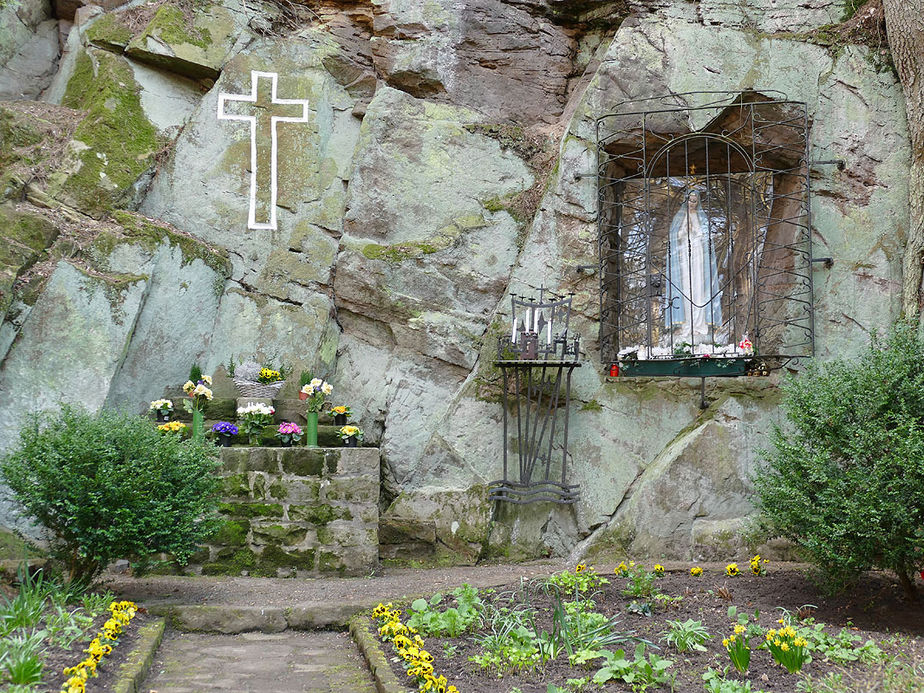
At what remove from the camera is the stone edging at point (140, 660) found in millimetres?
3733

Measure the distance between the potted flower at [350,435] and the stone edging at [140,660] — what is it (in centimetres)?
238

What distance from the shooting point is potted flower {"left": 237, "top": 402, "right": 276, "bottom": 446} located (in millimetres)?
6949

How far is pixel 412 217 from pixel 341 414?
2.08 m

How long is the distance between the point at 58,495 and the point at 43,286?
2744 mm

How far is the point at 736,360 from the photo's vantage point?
7.16 meters

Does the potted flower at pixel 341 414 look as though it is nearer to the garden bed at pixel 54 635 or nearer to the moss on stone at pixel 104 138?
the garden bed at pixel 54 635

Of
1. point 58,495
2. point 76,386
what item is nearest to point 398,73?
point 76,386

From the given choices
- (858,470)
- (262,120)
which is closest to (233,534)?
(262,120)

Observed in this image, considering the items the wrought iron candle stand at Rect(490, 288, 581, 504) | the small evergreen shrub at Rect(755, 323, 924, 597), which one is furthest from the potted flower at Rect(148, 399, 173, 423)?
the small evergreen shrub at Rect(755, 323, 924, 597)

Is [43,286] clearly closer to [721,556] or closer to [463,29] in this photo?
[463,29]

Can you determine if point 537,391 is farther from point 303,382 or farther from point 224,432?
point 224,432

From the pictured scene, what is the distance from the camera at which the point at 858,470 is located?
4.75 metres

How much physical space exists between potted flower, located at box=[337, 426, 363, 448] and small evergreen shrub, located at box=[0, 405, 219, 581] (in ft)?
6.03

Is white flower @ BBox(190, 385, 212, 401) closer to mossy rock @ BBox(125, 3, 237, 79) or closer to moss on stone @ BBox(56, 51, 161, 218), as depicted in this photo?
Answer: moss on stone @ BBox(56, 51, 161, 218)
